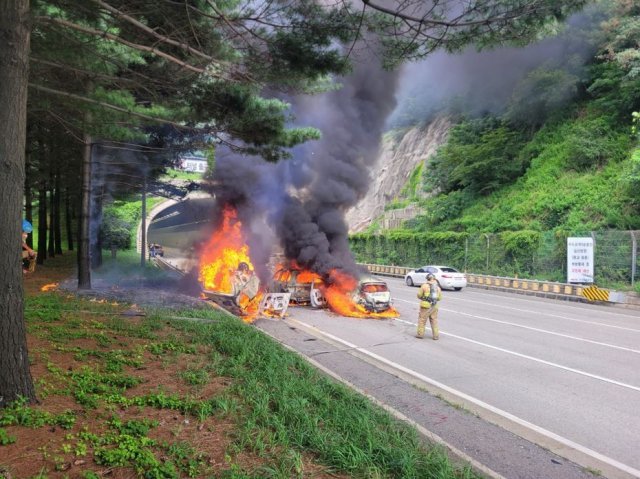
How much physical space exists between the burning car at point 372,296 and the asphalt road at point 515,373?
638mm

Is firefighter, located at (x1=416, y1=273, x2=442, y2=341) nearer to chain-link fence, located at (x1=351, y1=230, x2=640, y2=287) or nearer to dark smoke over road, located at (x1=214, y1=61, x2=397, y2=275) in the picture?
dark smoke over road, located at (x1=214, y1=61, x2=397, y2=275)

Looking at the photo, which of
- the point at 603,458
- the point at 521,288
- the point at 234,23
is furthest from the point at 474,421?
the point at 521,288

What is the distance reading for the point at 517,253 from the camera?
71.9 feet

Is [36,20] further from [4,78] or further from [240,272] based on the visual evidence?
[240,272]

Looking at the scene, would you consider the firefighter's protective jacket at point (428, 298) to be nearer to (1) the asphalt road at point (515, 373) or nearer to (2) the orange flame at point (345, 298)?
(1) the asphalt road at point (515, 373)

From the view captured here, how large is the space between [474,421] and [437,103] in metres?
39.1

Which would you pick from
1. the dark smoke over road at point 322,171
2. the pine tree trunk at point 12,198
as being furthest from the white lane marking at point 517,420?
the dark smoke over road at point 322,171

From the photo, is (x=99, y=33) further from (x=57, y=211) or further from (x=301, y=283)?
(x=57, y=211)

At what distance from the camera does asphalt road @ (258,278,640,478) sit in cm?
443

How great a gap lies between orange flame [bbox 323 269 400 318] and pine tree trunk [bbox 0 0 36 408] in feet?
30.7

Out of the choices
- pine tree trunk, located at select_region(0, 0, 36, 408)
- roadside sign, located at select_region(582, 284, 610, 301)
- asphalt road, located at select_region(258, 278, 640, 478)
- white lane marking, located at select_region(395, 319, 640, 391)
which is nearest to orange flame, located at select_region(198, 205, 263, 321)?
asphalt road, located at select_region(258, 278, 640, 478)

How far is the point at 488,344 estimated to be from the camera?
916 cm

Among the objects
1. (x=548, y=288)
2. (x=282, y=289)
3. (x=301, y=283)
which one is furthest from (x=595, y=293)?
(x=282, y=289)

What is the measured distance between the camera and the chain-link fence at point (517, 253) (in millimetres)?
17516
